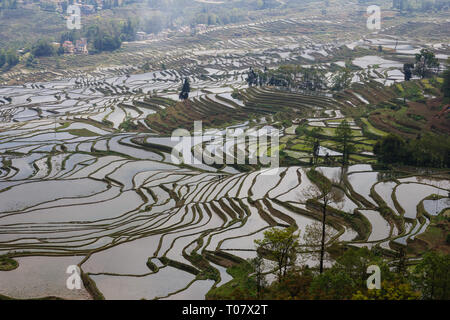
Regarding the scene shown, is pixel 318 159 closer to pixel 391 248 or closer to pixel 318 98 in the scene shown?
pixel 391 248

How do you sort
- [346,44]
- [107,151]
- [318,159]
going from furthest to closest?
[346,44] < [107,151] < [318,159]

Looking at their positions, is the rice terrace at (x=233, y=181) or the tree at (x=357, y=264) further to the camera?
the rice terrace at (x=233, y=181)

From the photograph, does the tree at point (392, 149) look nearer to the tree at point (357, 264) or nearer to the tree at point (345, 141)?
the tree at point (345, 141)

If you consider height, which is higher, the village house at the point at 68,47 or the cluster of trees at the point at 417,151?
the village house at the point at 68,47

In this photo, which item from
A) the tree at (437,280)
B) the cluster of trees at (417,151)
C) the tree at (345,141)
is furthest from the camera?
the tree at (345,141)

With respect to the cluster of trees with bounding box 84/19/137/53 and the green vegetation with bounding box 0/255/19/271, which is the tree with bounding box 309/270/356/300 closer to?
the green vegetation with bounding box 0/255/19/271

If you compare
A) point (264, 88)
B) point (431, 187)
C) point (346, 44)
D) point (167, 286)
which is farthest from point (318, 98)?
point (346, 44)

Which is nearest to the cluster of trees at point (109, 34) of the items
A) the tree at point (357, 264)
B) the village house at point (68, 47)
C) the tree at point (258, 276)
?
the village house at point (68, 47)
